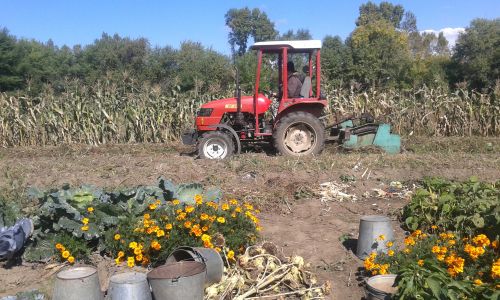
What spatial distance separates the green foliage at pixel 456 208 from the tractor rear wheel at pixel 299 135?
4.05 metres

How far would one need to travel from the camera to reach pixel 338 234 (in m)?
5.80

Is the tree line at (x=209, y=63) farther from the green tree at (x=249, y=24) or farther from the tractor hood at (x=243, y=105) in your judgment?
the green tree at (x=249, y=24)

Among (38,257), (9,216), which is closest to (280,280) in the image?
(38,257)

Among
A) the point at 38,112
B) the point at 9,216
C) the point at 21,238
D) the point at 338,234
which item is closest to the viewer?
the point at 21,238

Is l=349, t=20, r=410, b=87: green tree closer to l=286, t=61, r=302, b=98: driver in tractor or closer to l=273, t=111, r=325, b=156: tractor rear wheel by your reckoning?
l=273, t=111, r=325, b=156: tractor rear wheel

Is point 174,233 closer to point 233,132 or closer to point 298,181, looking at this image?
point 298,181

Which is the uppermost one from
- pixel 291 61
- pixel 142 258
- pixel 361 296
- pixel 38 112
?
pixel 291 61

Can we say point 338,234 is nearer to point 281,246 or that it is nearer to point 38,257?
point 281,246

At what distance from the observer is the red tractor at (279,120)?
→ 976 centimetres

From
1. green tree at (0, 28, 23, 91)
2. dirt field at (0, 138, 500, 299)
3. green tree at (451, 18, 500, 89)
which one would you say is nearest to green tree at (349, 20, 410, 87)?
green tree at (451, 18, 500, 89)

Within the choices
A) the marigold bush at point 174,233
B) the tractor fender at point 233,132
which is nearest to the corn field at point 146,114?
the tractor fender at point 233,132

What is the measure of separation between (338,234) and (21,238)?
325 cm

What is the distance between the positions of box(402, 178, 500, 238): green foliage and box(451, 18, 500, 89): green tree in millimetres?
25612

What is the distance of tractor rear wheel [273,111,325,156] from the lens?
9875 millimetres
